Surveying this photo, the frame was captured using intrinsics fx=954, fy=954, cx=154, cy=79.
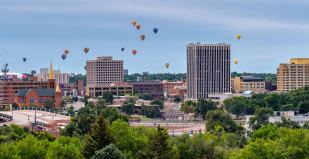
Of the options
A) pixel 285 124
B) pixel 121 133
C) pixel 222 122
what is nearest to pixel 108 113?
pixel 222 122

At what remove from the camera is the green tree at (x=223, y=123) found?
132325 millimetres

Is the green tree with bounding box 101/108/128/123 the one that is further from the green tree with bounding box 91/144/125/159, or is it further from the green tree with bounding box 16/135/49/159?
the green tree with bounding box 91/144/125/159

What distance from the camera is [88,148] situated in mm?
79062

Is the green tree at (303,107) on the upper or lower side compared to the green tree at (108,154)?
upper

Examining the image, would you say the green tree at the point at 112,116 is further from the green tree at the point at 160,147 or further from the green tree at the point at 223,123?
the green tree at the point at 160,147

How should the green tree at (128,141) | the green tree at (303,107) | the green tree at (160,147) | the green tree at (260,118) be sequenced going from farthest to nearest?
1. the green tree at (303,107)
2. the green tree at (260,118)
3. the green tree at (128,141)
4. the green tree at (160,147)

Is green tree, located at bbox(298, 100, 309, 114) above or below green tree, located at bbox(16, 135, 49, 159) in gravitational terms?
above

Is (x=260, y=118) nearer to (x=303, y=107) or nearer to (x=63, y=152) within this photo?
(x=303, y=107)

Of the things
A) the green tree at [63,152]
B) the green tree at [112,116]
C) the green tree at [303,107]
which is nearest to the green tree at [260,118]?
the green tree at [112,116]

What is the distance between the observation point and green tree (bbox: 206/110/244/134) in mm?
132325

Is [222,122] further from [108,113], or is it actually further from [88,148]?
[88,148]

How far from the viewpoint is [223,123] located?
137250 mm

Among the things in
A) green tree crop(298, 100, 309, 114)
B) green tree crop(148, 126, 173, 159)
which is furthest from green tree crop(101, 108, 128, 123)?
green tree crop(148, 126, 173, 159)

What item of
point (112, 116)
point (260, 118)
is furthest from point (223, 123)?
point (260, 118)
